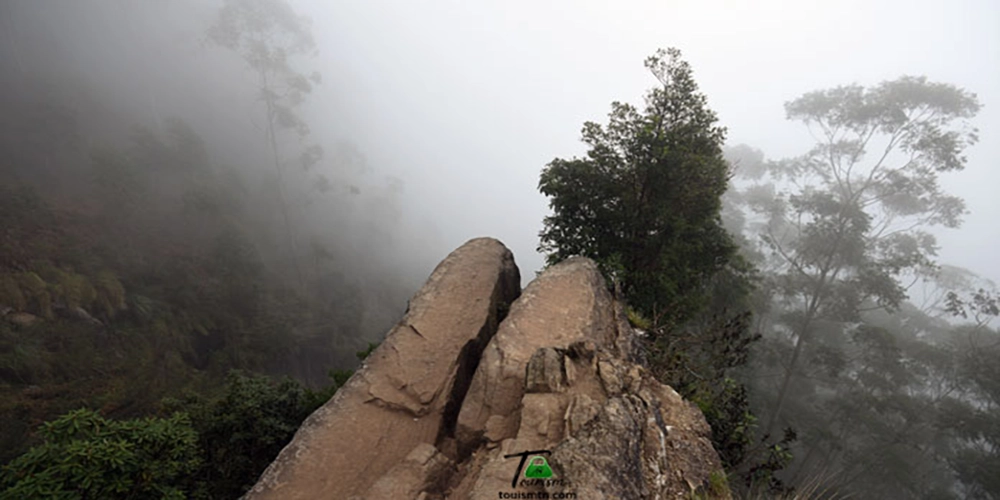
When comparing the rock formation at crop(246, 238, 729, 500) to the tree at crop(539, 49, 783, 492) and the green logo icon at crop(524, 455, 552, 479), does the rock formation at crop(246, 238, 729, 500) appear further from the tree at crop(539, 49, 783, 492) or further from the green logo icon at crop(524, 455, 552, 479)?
the tree at crop(539, 49, 783, 492)

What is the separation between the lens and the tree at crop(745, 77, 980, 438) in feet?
66.8

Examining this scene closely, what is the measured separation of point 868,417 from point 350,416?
83.9 feet

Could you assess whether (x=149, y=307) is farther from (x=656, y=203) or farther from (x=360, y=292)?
(x=656, y=203)

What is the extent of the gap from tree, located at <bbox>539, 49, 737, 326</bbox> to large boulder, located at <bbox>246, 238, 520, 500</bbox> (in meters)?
3.27

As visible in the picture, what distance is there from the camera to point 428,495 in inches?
175

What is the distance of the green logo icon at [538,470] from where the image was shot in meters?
3.70

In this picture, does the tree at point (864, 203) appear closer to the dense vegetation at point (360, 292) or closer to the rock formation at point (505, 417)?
the dense vegetation at point (360, 292)

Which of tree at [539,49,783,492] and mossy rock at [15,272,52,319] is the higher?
mossy rock at [15,272,52,319]

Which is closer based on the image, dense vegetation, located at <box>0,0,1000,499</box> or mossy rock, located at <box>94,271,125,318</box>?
dense vegetation, located at <box>0,0,1000,499</box>

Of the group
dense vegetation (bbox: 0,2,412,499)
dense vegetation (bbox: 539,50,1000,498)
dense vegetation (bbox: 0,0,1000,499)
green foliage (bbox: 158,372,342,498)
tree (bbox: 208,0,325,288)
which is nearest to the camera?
dense vegetation (bbox: 0,2,412,499)

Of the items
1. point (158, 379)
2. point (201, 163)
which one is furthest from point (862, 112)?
point (201, 163)

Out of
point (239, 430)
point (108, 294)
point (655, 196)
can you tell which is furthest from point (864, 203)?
point (108, 294)

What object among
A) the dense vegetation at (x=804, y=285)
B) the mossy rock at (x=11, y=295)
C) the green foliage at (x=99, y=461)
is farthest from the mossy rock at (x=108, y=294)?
the dense vegetation at (x=804, y=285)

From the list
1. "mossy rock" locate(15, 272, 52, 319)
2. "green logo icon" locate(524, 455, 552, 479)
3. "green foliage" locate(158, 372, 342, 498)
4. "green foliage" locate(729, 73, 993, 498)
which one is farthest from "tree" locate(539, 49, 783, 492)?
"mossy rock" locate(15, 272, 52, 319)
